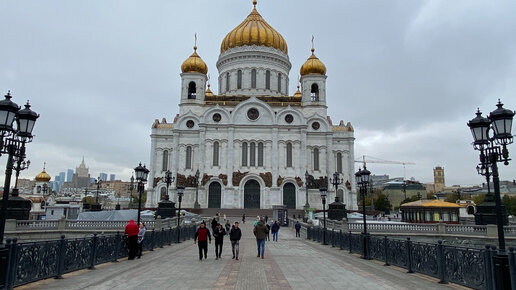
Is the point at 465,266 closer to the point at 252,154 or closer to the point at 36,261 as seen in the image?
the point at 36,261

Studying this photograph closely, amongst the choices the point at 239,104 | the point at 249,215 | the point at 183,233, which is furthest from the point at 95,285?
the point at 239,104

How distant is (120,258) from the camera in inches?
546

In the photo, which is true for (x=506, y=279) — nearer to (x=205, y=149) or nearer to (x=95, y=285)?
(x=95, y=285)

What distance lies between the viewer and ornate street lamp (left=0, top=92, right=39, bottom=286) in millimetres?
7730

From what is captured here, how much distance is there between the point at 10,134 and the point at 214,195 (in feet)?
127

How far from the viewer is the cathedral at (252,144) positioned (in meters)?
47.5

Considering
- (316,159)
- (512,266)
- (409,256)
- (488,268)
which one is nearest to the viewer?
(512,266)

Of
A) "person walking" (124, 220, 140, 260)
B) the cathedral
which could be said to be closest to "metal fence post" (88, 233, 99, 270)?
"person walking" (124, 220, 140, 260)

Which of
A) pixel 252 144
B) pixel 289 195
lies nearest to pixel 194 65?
pixel 252 144

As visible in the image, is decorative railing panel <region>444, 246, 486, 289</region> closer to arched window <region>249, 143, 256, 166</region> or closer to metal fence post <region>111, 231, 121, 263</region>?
metal fence post <region>111, 231, 121, 263</region>

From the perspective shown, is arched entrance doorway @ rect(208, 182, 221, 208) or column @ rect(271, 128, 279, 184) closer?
arched entrance doorway @ rect(208, 182, 221, 208)

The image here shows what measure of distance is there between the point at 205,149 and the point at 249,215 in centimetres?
1062

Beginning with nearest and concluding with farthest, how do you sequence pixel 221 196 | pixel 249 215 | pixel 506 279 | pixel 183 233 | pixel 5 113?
pixel 506 279, pixel 5 113, pixel 183 233, pixel 249 215, pixel 221 196

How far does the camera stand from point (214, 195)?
47.5 meters
